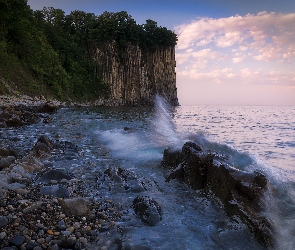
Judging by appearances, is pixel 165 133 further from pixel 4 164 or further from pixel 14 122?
pixel 4 164

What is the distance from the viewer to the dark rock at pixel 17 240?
3238mm

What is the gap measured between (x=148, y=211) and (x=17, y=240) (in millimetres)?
2055

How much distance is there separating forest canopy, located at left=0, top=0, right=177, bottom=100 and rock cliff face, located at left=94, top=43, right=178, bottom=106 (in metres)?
1.75

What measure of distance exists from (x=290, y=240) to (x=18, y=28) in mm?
41709

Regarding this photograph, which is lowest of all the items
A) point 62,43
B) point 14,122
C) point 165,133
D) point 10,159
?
point 165,133

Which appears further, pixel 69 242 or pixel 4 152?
pixel 4 152

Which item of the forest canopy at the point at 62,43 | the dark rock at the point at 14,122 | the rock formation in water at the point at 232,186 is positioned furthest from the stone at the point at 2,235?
the forest canopy at the point at 62,43

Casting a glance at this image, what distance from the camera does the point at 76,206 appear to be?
4.43 m

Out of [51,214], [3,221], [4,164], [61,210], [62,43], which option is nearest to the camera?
[3,221]

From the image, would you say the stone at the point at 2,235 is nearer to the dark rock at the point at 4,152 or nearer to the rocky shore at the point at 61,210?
the rocky shore at the point at 61,210

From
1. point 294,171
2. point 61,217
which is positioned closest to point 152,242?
point 61,217

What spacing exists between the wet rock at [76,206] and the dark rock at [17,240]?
3.34 ft

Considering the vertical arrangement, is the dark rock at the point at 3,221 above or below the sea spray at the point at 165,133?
above

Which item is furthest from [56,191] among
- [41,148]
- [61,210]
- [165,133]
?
[165,133]
